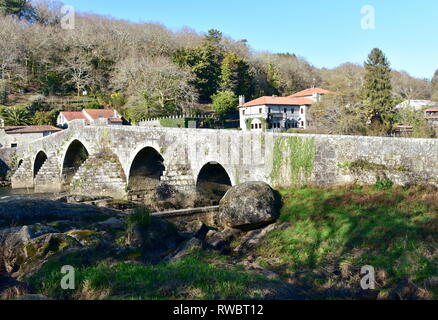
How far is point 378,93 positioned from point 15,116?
1764 inches

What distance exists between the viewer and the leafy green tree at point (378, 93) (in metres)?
34.8

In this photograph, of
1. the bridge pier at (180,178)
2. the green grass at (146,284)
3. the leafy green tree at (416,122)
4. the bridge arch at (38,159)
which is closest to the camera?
the green grass at (146,284)

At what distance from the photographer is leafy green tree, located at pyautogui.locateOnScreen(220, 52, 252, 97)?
2625 inches

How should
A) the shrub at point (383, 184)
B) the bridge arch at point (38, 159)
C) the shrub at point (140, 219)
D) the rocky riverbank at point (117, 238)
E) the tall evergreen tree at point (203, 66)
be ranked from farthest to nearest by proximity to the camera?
Answer: the tall evergreen tree at point (203, 66), the bridge arch at point (38, 159), the shrub at point (383, 184), the shrub at point (140, 219), the rocky riverbank at point (117, 238)

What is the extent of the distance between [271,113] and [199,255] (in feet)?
149

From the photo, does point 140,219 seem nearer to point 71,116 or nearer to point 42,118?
point 71,116

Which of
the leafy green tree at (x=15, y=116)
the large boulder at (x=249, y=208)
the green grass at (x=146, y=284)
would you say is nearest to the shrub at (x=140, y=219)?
the green grass at (x=146, y=284)

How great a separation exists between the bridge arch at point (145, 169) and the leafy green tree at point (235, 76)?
36.8m

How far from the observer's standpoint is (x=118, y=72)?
213ft

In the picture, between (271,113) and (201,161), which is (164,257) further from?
(271,113)

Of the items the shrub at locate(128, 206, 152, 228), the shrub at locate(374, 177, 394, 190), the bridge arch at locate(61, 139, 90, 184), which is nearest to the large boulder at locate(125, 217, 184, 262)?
the shrub at locate(128, 206, 152, 228)

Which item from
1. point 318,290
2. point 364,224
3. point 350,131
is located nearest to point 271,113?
point 350,131

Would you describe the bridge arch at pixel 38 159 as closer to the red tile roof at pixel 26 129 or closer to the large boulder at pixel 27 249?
the red tile roof at pixel 26 129

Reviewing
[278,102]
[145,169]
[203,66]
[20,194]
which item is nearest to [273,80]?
[203,66]
